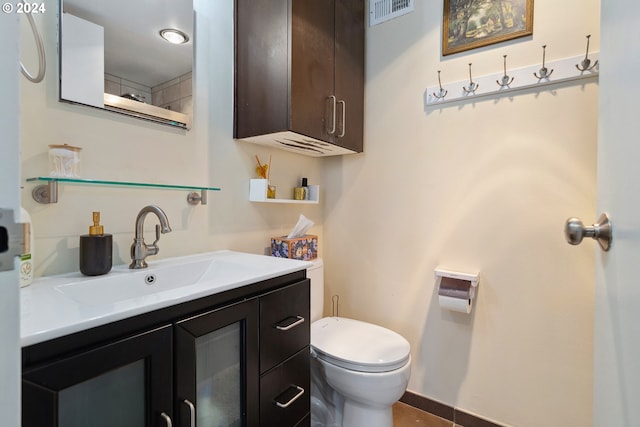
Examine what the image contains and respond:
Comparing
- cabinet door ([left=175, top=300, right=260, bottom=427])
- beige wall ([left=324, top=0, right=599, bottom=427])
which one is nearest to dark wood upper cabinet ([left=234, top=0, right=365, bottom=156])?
beige wall ([left=324, top=0, right=599, bottom=427])

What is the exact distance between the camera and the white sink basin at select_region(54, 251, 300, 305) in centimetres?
88

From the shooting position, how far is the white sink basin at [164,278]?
34.8 inches

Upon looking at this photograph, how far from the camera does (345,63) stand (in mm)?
1683

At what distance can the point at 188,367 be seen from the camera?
771 millimetres

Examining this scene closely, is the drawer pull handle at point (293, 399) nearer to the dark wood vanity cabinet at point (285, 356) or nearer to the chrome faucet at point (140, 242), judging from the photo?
the dark wood vanity cabinet at point (285, 356)

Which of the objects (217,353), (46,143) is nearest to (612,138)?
(217,353)

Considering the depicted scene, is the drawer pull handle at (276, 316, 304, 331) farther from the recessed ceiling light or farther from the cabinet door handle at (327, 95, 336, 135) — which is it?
the recessed ceiling light

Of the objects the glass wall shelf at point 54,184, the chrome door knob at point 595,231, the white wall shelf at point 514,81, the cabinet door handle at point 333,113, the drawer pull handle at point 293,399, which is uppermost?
the white wall shelf at point 514,81

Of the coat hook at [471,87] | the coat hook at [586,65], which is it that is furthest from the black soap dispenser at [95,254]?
the coat hook at [586,65]

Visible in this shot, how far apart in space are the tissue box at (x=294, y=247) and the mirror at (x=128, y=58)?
72 centimetres

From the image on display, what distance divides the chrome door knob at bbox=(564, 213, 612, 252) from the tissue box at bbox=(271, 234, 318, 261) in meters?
1.18

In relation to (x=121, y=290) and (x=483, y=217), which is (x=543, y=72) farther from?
(x=121, y=290)

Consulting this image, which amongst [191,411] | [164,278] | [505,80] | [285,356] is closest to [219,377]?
[191,411]

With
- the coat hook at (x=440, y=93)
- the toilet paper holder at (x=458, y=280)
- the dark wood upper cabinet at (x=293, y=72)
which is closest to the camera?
the dark wood upper cabinet at (x=293, y=72)
